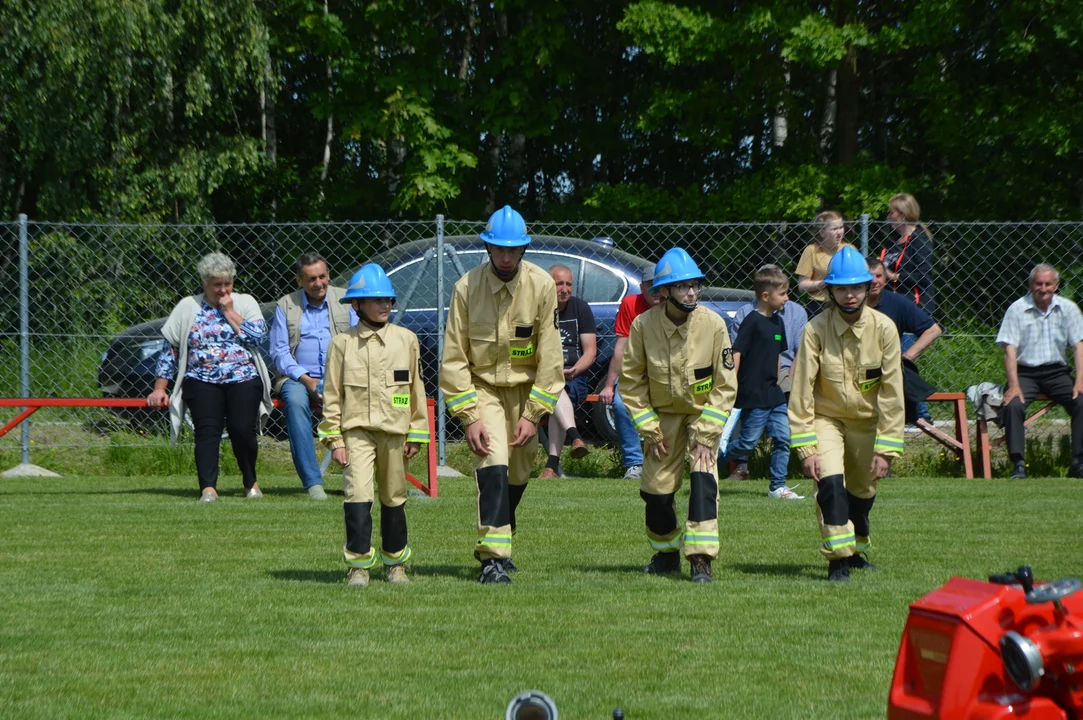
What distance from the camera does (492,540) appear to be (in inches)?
305

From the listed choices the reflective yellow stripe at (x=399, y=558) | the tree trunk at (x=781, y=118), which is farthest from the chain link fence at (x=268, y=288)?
the tree trunk at (x=781, y=118)

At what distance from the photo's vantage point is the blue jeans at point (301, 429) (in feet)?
39.2

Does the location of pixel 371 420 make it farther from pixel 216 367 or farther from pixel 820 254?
pixel 820 254

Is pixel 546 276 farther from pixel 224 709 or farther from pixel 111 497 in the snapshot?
pixel 111 497

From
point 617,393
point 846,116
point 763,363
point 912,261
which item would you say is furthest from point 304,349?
point 846,116

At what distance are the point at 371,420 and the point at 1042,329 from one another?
7.78 meters

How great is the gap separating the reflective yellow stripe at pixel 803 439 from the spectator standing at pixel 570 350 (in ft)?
16.4

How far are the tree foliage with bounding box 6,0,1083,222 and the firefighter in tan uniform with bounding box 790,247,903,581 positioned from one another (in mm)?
14309

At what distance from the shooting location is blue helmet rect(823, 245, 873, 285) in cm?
780

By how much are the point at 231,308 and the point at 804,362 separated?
218 inches

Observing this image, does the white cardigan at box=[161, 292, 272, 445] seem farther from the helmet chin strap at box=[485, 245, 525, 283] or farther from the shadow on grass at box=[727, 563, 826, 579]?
the shadow on grass at box=[727, 563, 826, 579]

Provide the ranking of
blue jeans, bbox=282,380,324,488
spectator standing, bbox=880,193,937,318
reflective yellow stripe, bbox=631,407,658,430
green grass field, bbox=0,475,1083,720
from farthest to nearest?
Result: spectator standing, bbox=880,193,937,318 → blue jeans, bbox=282,380,324,488 → reflective yellow stripe, bbox=631,407,658,430 → green grass field, bbox=0,475,1083,720

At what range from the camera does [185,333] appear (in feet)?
38.7

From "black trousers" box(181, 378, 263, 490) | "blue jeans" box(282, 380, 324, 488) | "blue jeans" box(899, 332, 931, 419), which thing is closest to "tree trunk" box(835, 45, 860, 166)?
"blue jeans" box(899, 332, 931, 419)
